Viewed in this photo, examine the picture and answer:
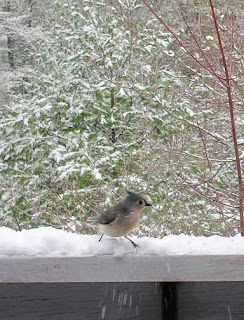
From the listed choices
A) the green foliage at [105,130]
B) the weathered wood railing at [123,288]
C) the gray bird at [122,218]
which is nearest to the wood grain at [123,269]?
the weathered wood railing at [123,288]

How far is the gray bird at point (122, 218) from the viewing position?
0.95 meters

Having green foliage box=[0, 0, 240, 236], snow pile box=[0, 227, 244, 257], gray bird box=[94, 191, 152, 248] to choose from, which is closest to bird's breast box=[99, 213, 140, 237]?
gray bird box=[94, 191, 152, 248]

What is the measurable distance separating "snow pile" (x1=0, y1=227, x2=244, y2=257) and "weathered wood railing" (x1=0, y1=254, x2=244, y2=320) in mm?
24

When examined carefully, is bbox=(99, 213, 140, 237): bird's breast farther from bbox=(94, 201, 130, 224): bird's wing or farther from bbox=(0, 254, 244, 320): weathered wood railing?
bbox=(0, 254, 244, 320): weathered wood railing

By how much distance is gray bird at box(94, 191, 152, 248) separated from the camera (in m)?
0.95

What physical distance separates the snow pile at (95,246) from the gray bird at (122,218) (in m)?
0.16

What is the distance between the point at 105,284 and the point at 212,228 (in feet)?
9.61

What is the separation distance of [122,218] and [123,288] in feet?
1.08

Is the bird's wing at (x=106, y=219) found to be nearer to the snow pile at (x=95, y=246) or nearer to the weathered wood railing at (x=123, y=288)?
the snow pile at (x=95, y=246)

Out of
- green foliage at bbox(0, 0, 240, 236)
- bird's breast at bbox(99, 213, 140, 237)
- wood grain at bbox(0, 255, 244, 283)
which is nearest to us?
wood grain at bbox(0, 255, 244, 283)

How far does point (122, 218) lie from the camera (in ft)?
3.25

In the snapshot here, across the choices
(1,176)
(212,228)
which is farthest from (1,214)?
(212,228)

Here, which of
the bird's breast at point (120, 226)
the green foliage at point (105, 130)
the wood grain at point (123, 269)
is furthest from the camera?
the green foliage at point (105, 130)

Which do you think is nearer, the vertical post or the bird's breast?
the vertical post
